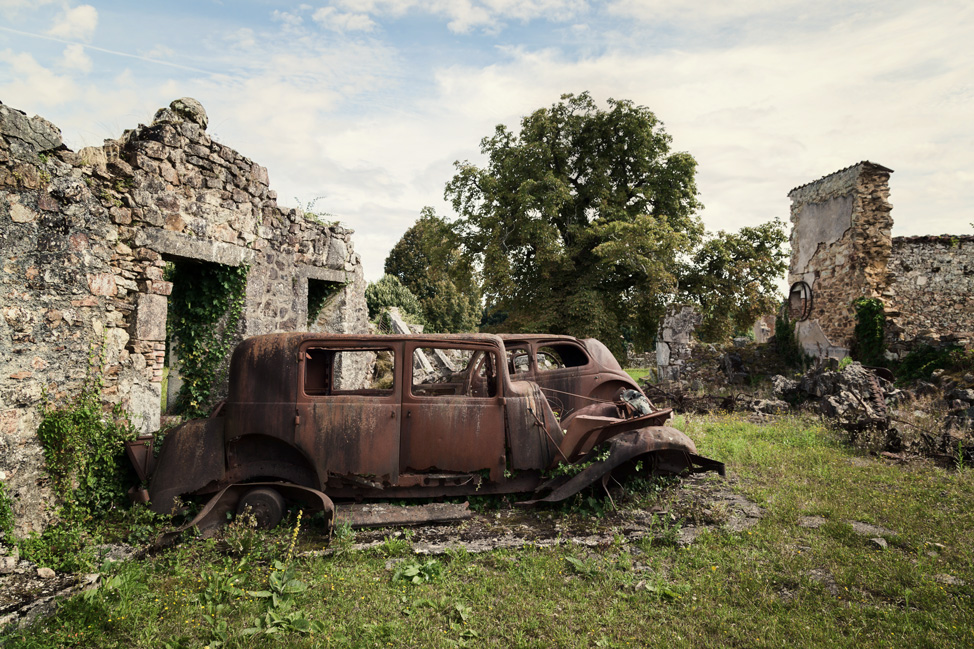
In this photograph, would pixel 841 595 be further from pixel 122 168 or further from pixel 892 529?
pixel 122 168

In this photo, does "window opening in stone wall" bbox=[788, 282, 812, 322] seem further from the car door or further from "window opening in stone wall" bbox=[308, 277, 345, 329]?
the car door

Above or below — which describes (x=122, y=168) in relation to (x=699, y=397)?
above

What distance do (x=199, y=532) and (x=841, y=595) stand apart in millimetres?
4872

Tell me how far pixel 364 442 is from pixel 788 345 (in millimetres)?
14731

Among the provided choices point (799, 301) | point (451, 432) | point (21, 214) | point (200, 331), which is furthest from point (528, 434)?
point (799, 301)

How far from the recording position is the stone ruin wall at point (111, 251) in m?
4.48

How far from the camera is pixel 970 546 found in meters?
4.25

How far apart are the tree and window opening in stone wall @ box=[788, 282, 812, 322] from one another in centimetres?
317

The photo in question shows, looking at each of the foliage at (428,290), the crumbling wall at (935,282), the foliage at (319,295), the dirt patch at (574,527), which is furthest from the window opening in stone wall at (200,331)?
the foliage at (428,290)

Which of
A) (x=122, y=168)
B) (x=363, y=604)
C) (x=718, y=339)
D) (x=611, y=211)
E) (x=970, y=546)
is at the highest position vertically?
(x=611, y=211)

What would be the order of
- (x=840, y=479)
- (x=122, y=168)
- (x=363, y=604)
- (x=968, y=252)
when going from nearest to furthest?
(x=363, y=604), (x=122, y=168), (x=840, y=479), (x=968, y=252)

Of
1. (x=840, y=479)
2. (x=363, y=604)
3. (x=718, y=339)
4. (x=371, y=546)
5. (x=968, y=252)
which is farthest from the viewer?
(x=718, y=339)

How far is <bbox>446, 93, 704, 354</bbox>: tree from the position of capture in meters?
16.9

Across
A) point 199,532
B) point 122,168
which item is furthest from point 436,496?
point 122,168
